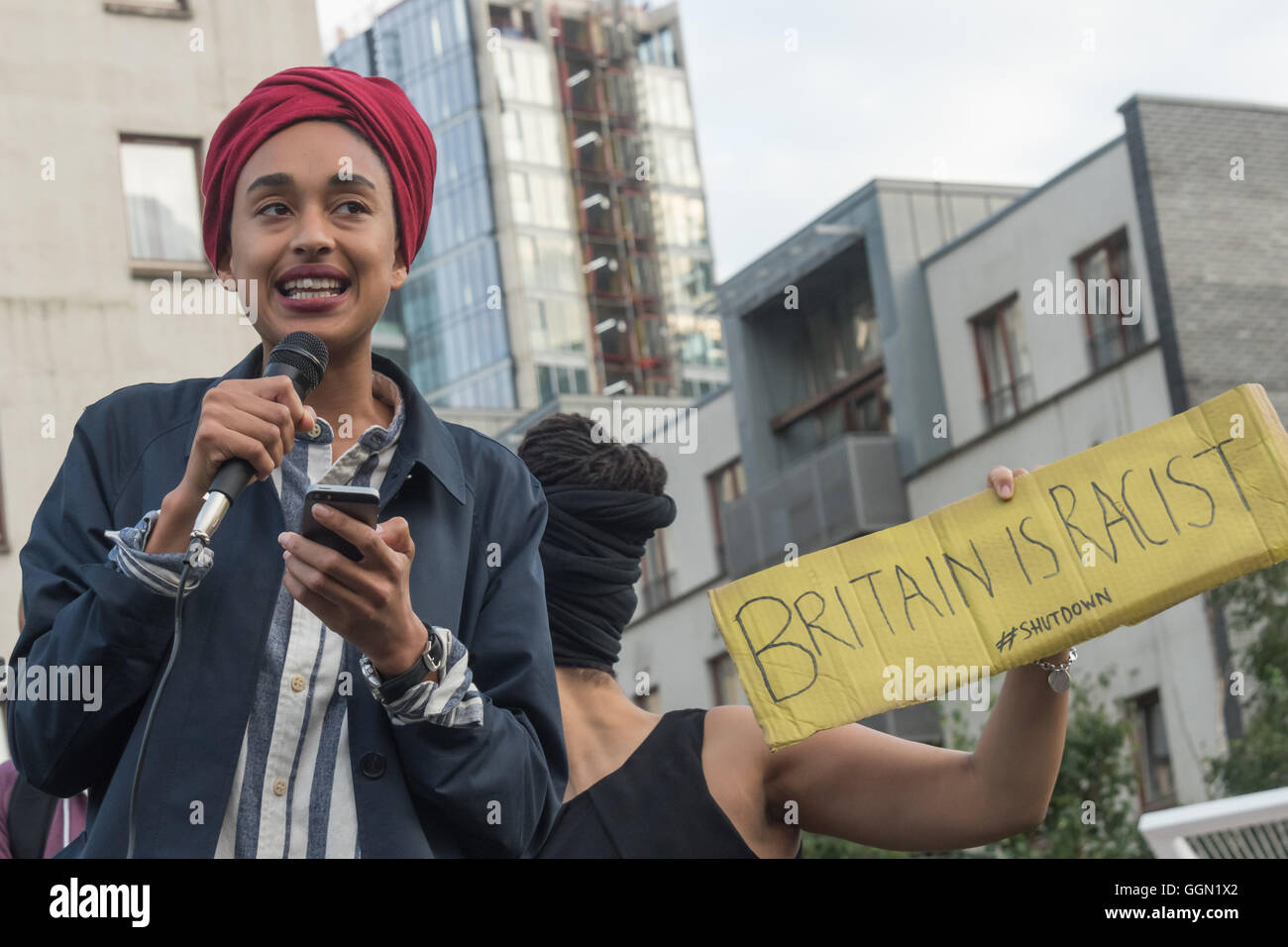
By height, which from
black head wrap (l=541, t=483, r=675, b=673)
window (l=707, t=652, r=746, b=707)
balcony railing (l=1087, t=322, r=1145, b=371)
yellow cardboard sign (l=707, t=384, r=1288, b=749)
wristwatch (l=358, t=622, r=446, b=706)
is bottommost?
wristwatch (l=358, t=622, r=446, b=706)

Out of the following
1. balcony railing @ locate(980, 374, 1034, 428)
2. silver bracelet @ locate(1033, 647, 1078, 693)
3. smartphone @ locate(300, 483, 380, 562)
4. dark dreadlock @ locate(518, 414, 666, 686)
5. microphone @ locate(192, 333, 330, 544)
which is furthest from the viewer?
balcony railing @ locate(980, 374, 1034, 428)

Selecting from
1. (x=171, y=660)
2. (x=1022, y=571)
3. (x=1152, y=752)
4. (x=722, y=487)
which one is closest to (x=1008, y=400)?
(x=1152, y=752)

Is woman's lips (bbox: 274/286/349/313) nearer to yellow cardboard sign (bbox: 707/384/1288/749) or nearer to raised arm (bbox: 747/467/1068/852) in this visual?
yellow cardboard sign (bbox: 707/384/1288/749)

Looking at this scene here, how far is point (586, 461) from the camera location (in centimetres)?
406

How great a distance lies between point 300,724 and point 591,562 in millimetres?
1502

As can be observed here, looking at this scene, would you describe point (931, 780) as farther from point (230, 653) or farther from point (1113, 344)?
point (1113, 344)

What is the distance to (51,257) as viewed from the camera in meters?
22.0

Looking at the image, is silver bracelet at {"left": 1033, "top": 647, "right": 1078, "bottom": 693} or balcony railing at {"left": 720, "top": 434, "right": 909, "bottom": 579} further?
balcony railing at {"left": 720, "top": 434, "right": 909, "bottom": 579}

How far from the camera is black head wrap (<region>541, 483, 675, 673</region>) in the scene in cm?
394

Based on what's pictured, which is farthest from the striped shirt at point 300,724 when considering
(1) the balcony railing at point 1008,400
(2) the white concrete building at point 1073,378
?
(1) the balcony railing at point 1008,400

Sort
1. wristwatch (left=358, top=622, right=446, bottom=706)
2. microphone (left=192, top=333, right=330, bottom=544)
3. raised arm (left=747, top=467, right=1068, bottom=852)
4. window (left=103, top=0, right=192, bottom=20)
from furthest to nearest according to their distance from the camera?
window (left=103, top=0, right=192, bottom=20) → raised arm (left=747, top=467, right=1068, bottom=852) → wristwatch (left=358, top=622, right=446, bottom=706) → microphone (left=192, top=333, right=330, bottom=544)

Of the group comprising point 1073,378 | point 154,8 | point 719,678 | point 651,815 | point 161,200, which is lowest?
point 651,815

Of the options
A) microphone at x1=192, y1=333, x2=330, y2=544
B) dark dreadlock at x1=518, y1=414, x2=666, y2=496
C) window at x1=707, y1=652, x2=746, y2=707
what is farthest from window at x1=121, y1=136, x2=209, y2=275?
microphone at x1=192, y1=333, x2=330, y2=544

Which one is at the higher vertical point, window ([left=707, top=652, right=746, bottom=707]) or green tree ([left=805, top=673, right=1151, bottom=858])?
window ([left=707, top=652, right=746, bottom=707])
